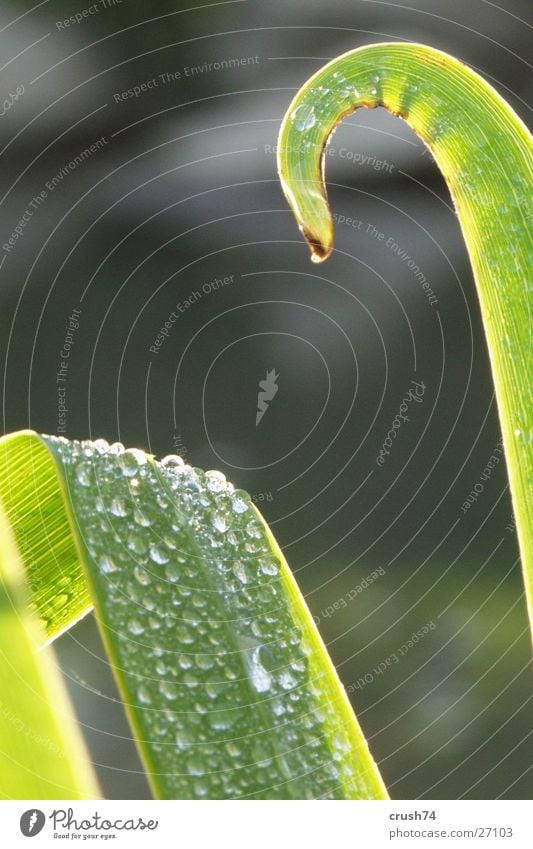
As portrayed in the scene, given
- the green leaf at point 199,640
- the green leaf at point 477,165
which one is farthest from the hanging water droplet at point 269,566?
the green leaf at point 477,165

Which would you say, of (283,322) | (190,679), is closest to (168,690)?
(190,679)

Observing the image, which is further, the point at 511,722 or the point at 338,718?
the point at 511,722

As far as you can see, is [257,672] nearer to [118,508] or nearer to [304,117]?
[118,508]

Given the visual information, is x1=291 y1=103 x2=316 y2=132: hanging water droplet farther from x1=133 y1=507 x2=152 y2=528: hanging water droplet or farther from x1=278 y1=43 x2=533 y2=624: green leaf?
x1=133 y1=507 x2=152 y2=528: hanging water droplet
